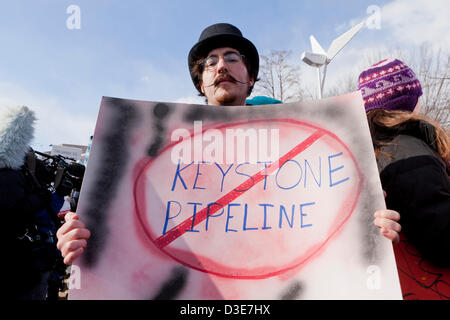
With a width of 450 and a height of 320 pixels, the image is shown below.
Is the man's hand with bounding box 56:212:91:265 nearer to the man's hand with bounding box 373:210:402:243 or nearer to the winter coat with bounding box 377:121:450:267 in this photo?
the man's hand with bounding box 373:210:402:243

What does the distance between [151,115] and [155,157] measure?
152mm

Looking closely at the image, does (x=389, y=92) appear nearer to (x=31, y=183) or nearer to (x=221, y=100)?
(x=221, y=100)

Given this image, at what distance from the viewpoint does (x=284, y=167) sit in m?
0.85

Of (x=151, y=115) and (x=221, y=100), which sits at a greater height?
(x=221, y=100)

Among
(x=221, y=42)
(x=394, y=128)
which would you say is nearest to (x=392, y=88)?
(x=394, y=128)

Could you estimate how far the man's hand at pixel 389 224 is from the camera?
0.72 m

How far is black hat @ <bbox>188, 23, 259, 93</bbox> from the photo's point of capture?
1373 millimetres

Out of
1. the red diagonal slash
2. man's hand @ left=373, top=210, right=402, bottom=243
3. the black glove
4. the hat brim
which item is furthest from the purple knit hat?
the black glove

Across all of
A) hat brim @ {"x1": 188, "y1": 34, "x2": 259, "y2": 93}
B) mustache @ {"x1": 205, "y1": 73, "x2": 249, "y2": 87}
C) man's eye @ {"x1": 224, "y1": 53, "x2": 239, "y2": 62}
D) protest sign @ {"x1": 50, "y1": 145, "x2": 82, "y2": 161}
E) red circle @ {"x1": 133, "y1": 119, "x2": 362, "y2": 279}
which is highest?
protest sign @ {"x1": 50, "y1": 145, "x2": 82, "y2": 161}

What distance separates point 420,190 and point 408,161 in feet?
0.37

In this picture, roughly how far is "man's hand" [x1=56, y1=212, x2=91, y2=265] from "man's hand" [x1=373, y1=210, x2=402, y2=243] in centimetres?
84

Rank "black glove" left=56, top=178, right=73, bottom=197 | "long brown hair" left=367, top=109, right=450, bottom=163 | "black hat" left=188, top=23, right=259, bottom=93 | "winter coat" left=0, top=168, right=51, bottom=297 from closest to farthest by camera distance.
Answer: "long brown hair" left=367, top=109, right=450, bottom=163, "black hat" left=188, top=23, right=259, bottom=93, "winter coat" left=0, top=168, right=51, bottom=297, "black glove" left=56, top=178, right=73, bottom=197

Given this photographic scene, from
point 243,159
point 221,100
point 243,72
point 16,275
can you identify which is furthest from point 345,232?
point 16,275
